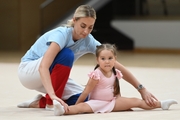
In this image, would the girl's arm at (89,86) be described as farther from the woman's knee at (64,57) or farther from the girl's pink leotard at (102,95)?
the woman's knee at (64,57)

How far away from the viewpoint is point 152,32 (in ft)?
56.6

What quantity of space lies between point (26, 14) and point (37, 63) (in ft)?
47.7

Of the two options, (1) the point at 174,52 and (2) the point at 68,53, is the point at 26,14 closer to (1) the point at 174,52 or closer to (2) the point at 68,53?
(1) the point at 174,52

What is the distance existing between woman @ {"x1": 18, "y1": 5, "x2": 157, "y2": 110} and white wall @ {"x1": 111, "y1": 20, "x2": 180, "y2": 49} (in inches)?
481

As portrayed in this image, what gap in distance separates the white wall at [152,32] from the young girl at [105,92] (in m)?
12.4

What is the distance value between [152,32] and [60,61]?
1290cm

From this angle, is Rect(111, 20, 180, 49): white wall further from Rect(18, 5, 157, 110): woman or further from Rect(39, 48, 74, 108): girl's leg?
Rect(39, 48, 74, 108): girl's leg

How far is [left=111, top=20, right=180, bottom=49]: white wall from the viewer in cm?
1689

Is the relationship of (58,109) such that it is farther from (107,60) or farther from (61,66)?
(107,60)

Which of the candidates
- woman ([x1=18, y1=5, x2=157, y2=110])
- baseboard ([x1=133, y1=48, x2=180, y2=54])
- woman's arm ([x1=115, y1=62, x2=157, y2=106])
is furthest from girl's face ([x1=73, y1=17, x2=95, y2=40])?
baseboard ([x1=133, y1=48, x2=180, y2=54])

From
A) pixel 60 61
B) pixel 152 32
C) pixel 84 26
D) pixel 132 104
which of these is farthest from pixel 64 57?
pixel 152 32

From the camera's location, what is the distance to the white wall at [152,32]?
1689 centimetres

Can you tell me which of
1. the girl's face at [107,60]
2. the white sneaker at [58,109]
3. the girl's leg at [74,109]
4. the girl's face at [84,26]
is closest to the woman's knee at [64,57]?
the girl's face at [84,26]

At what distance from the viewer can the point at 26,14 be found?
19.1 meters
